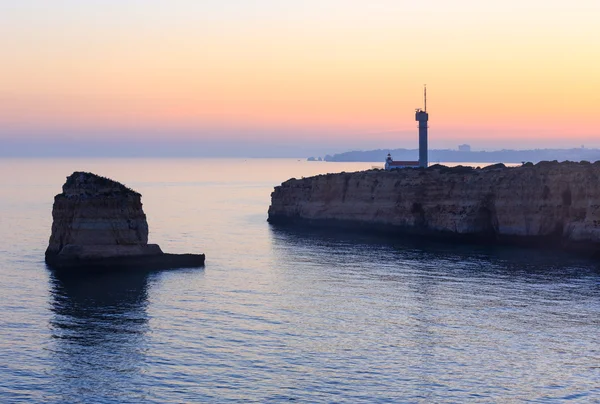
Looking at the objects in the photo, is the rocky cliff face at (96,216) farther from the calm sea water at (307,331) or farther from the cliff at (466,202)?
the cliff at (466,202)

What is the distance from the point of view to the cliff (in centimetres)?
8319

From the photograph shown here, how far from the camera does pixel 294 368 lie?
35.2 meters

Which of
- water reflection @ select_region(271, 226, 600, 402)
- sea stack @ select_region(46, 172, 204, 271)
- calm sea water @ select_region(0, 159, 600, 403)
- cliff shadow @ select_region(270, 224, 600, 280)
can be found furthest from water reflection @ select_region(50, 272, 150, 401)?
cliff shadow @ select_region(270, 224, 600, 280)

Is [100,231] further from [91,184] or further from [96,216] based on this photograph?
[91,184]

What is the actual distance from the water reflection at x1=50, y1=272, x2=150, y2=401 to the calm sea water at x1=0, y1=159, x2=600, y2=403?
113 mm

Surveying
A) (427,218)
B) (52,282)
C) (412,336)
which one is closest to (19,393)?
(412,336)

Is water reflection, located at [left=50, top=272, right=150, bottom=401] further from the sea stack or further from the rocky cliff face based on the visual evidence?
the rocky cliff face

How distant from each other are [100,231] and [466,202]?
4696 centimetres

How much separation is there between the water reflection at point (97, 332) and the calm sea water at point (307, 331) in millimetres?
113

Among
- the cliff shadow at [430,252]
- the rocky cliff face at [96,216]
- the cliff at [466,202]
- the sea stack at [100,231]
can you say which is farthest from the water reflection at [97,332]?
the cliff at [466,202]

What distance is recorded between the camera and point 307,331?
42.4 m

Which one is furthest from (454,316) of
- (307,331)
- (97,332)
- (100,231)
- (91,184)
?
(91,184)

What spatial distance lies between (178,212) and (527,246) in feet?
214

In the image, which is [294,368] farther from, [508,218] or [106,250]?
[508,218]
